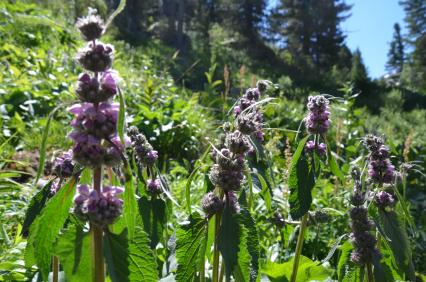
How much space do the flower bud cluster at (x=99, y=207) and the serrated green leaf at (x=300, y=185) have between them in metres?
0.65

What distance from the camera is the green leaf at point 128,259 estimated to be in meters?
1.01

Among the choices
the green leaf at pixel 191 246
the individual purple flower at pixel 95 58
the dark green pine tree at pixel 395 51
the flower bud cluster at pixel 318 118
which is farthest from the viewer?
the dark green pine tree at pixel 395 51

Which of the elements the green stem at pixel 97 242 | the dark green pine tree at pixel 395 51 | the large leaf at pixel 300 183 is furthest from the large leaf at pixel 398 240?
the dark green pine tree at pixel 395 51

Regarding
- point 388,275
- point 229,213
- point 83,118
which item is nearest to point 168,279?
point 229,213

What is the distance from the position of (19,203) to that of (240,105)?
5.60 ft

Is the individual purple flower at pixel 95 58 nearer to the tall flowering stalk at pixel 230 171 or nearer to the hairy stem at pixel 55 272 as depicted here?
the tall flowering stalk at pixel 230 171

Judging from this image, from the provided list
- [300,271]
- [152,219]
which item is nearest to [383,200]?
[300,271]

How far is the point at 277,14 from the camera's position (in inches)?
1420

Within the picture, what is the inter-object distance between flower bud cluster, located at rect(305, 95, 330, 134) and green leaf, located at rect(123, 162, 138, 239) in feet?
2.39

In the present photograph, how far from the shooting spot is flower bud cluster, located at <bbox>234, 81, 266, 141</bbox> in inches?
53.0

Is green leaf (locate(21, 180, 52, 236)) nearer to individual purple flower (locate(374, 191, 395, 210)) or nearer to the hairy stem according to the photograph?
the hairy stem

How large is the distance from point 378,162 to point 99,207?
103 cm

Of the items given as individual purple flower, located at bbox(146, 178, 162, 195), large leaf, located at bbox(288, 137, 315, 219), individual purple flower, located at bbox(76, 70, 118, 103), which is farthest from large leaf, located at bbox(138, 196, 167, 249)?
individual purple flower, located at bbox(76, 70, 118, 103)

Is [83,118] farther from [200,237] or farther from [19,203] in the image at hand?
[19,203]
